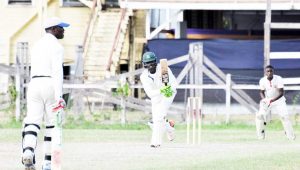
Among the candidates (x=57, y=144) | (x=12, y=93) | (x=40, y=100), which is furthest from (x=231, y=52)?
(x=57, y=144)

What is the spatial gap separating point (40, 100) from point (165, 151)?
5.61m

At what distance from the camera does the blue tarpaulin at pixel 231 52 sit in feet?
124

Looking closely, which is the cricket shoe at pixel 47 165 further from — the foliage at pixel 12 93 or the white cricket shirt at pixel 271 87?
the foliage at pixel 12 93

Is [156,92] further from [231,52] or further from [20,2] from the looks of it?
[20,2]

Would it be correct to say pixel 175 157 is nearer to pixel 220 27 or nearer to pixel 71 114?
pixel 71 114

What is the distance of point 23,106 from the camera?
33.1m

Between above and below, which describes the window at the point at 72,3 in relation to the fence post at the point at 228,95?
above

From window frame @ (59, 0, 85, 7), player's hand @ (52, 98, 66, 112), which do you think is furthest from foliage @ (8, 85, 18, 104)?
player's hand @ (52, 98, 66, 112)

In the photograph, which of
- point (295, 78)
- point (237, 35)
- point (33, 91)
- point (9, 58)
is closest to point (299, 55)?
point (295, 78)

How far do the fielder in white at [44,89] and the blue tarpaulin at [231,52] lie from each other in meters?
21.6

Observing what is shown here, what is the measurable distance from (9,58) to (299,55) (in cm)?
1373

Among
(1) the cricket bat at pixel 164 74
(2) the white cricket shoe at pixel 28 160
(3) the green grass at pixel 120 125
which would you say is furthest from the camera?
(3) the green grass at pixel 120 125

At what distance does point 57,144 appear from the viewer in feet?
51.7

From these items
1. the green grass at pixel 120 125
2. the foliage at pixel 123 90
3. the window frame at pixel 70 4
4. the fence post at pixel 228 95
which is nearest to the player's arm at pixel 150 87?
the green grass at pixel 120 125
